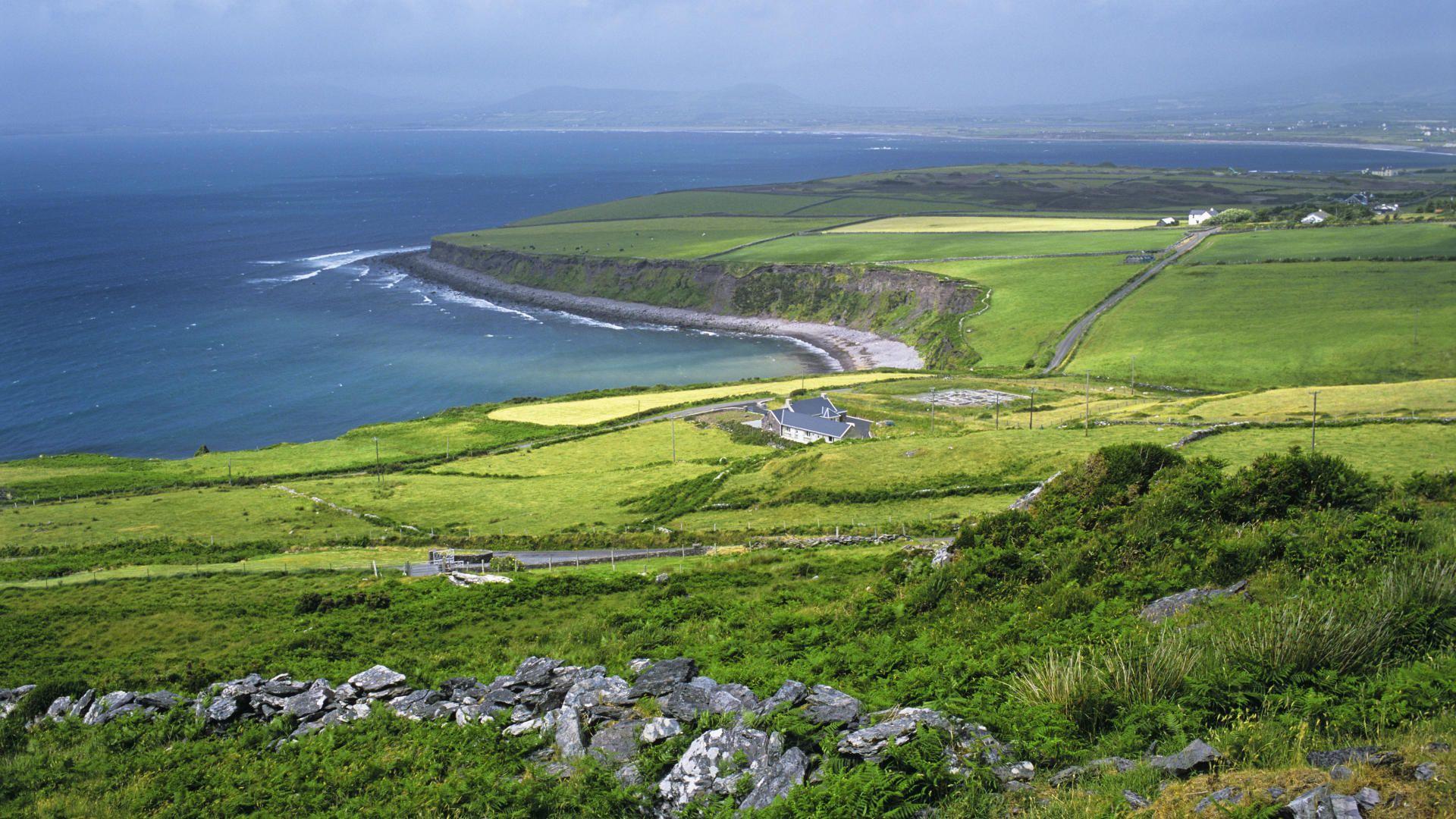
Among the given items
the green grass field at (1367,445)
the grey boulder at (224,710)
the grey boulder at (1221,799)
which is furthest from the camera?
the green grass field at (1367,445)

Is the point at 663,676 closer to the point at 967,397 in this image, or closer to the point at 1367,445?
the point at 1367,445

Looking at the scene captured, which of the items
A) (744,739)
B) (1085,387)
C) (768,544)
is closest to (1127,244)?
(1085,387)

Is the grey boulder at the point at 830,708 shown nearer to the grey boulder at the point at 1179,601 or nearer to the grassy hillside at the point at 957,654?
the grassy hillside at the point at 957,654

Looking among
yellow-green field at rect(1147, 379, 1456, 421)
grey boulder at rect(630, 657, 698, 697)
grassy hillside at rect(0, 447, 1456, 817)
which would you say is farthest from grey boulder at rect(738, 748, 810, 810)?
yellow-green field at rect(1147, 379, 1456, 421)

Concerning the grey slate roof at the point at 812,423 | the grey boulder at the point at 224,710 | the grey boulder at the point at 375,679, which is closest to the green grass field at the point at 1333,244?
the grey slate roof at the point at 812,423

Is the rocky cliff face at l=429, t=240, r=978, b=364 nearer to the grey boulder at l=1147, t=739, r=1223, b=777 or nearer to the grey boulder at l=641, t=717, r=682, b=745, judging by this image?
the grey boulder at l=641, t=717, r=682, b=745

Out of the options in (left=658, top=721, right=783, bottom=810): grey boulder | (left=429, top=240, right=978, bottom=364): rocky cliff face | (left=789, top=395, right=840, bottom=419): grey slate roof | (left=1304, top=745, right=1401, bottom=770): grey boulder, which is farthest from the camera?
(left=429, top=240, right=978, bottom=364): rocky cliff face

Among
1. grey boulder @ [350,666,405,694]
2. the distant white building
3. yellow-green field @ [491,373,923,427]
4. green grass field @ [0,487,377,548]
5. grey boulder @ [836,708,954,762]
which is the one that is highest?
the distant white building
